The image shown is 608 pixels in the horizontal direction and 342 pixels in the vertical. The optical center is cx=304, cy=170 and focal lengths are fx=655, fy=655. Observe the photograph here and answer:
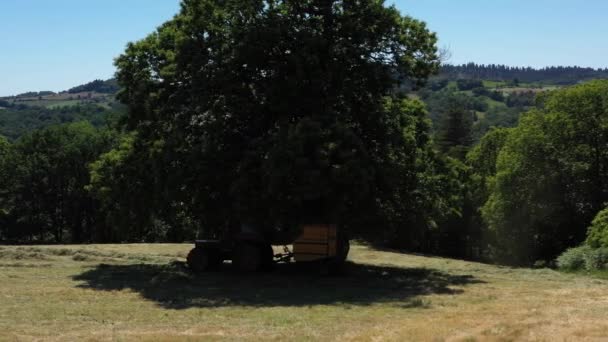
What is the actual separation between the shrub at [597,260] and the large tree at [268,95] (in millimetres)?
7597

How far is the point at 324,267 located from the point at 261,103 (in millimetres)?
6497

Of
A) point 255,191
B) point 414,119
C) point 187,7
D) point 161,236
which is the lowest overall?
point 161,236

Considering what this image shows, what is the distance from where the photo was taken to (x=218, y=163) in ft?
77.5

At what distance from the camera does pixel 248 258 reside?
24.4 metres

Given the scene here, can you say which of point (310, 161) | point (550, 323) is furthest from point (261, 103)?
point (550, 323)

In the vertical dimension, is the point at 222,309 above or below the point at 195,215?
below

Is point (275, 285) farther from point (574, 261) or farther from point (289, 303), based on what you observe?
point (574, 261)

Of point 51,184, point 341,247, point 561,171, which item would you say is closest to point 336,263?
point 341,247

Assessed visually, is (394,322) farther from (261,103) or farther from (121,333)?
(261,103)

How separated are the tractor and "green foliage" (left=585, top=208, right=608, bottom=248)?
1249cm

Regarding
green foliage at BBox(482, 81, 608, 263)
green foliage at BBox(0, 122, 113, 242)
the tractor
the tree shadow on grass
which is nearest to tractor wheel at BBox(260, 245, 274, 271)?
the tractor

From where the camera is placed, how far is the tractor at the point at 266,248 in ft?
76.8

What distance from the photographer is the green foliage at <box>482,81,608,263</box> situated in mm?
45750

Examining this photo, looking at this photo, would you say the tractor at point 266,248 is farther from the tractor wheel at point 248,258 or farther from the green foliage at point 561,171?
the green foliage at point 561,171
